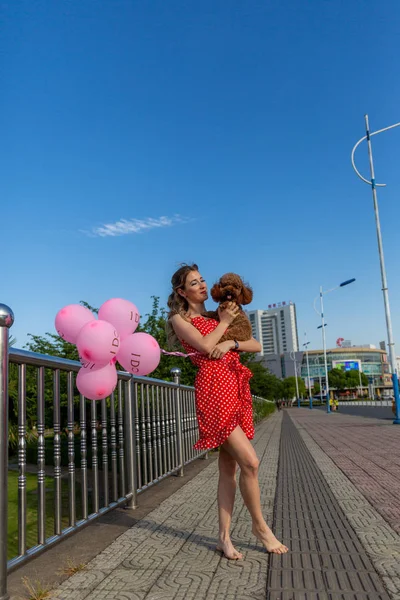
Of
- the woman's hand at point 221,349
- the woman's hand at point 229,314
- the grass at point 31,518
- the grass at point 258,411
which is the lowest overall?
the grass at point 258,411

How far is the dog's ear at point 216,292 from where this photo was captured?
3029 mm

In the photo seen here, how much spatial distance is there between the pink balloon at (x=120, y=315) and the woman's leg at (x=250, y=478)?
88 centimetres

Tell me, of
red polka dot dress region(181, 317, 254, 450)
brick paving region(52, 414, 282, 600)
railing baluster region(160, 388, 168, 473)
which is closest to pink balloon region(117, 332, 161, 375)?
red polka dot dress region(181, 317, 254, 450)

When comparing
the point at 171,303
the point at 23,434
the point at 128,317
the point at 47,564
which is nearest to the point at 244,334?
the point at 171,303

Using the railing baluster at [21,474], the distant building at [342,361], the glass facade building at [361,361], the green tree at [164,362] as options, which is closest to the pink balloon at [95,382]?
the railing baluster at [21,474]

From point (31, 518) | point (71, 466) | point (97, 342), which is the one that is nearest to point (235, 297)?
point (97, 342)

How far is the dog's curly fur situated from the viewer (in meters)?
3.01

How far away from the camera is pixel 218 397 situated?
294 centimetres

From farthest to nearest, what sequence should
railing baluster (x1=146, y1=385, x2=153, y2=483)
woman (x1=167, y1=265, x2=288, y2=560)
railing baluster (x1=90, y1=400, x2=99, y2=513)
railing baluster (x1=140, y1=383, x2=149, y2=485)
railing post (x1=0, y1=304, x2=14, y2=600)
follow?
railing baluster (x1=146, y1=385, x2=153, y2=483)
railing baluster (x1=140, y1=383, x2=149, y2=485)
railing baluster (x1=90, y1=400, x2=99, y2=513)
woman (x1=167, y1=265, x2=288, y2=560)
railing post (x1=0, y1=304, x2=14, y2=600)

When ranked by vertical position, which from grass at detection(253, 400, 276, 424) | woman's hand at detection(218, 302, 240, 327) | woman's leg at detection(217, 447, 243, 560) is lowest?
grass at detection(253, 400, 276, 424)

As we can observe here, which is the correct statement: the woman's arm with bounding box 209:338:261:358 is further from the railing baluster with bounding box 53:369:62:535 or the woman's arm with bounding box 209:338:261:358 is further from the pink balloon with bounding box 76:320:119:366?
the railing baluster with bounding box 53:369:62:535

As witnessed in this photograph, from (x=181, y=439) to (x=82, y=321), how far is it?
4.15m

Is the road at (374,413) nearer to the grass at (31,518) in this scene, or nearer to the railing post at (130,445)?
the grass at (31,518)

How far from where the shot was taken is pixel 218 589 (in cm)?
243
